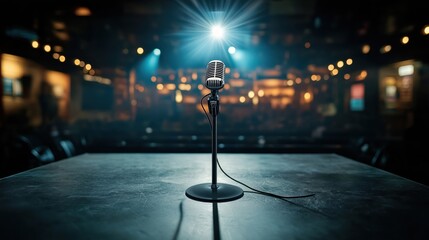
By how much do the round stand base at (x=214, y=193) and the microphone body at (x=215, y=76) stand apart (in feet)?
1.47

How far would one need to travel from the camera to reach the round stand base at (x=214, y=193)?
107cm

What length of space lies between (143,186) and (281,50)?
724cm

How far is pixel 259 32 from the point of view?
25.1 feet

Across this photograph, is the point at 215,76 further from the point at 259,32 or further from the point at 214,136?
the point at 259,32

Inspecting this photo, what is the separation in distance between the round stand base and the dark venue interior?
3cm

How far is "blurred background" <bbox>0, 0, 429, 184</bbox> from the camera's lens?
15.4 ft

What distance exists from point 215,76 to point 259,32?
706 cm

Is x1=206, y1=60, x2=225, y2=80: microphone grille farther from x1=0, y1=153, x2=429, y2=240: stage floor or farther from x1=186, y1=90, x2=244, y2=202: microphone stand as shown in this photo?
x1=0, y1=153, x2=429, y2=240: stage floor

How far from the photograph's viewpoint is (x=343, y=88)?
33.0 feet

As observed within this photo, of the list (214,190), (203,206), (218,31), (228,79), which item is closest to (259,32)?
(228,79)

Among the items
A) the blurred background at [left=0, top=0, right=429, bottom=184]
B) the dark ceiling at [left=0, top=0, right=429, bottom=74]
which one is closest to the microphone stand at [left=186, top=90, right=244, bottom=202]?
the blurred background at [left=0, top=0, right=429, bottom=184]

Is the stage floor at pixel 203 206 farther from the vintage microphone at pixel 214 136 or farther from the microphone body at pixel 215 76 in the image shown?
the microphone body at pixel 215 76

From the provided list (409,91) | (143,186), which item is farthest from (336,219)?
(409,91)

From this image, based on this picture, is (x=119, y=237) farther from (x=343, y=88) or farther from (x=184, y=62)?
(x=343, y=88)
